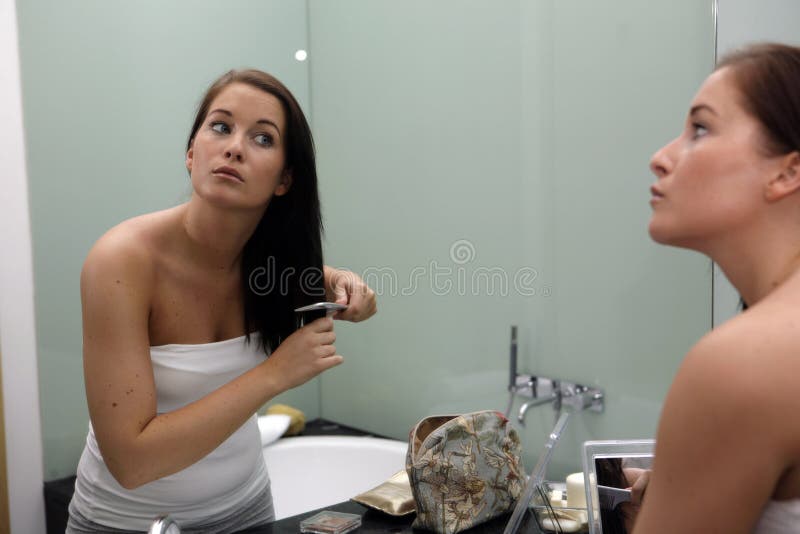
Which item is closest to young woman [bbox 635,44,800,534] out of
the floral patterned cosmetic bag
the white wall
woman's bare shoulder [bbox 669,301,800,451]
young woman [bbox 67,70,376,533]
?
woman's bare shoulder [bbox 669,301,800,451]

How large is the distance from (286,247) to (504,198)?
0.72 meters

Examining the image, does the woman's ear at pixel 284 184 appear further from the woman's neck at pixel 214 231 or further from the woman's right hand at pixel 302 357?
the woman's right hand at pixel 302 357

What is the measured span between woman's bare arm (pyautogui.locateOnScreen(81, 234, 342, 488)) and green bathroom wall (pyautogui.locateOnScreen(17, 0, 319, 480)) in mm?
921

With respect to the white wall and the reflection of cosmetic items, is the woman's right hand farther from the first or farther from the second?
the white wall

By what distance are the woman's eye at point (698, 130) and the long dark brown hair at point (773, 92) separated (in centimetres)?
4

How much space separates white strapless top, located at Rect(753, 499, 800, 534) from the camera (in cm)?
60

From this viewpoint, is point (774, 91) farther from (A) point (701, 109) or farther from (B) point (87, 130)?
(B) point (87, 130)

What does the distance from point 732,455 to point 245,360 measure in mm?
932

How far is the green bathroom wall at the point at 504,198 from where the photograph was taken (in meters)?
1.65

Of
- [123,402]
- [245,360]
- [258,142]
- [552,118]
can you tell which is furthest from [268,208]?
[552,118]

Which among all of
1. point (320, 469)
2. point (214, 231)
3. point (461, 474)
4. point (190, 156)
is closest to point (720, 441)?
point (461, 474)

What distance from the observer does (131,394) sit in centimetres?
110

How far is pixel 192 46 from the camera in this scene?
7.38 ft

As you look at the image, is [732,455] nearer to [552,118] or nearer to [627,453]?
[627,453]
